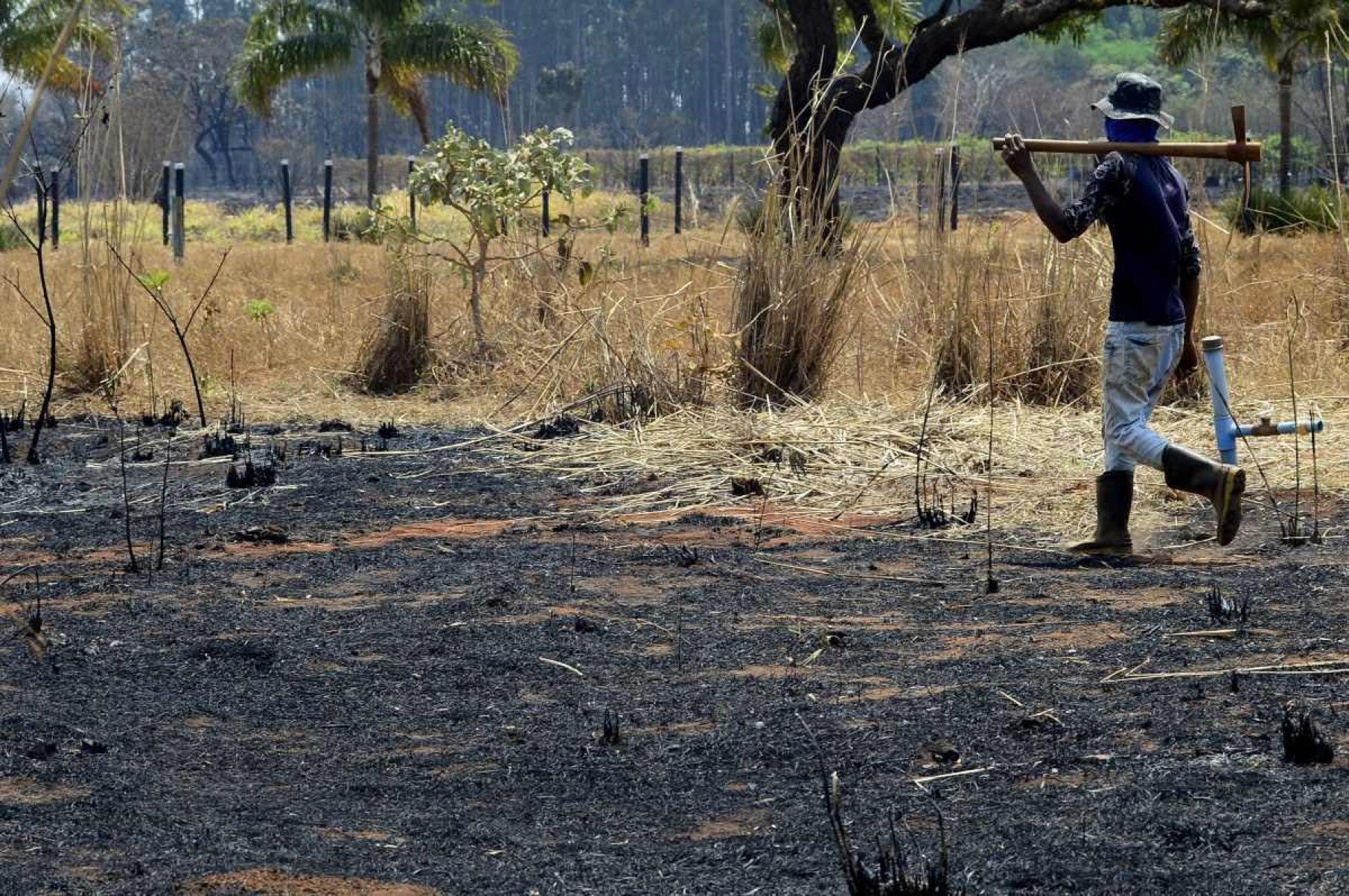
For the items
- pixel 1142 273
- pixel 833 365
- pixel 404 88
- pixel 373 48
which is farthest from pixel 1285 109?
pixel 1142 273

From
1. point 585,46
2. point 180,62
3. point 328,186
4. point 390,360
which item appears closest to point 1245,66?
point 585,46

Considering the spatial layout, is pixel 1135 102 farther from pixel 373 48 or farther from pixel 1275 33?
pixel 373 48

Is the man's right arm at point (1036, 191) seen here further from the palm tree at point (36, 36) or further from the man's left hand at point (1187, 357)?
the palm tree at point (36, 36)

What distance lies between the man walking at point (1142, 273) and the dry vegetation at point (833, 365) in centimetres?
82

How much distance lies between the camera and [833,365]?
8234 mm

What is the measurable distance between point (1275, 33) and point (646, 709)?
19.5 metres

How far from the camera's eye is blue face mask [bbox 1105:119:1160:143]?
5.16m

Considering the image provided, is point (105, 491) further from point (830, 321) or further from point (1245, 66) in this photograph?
point (1245, 66)

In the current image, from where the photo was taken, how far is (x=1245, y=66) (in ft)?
187

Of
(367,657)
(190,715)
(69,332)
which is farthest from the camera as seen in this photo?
(69,332)

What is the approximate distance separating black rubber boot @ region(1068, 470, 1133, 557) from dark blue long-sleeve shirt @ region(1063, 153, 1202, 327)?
1.64ft

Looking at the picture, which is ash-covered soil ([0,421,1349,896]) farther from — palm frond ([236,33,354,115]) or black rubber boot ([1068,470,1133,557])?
palm frond ([236,33,354,115])

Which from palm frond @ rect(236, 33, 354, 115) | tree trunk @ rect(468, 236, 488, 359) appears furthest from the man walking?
palm frond @ rect(236, 33, 354, 115)

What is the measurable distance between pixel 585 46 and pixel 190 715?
72889mm
